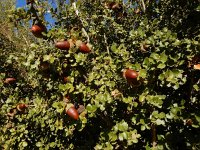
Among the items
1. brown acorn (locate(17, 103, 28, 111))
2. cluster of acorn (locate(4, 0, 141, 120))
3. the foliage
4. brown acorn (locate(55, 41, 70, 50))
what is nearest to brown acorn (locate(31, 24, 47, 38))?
cluster of acorn (locate(4, 0, 141, 120))

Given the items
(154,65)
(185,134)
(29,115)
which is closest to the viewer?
(154,65)

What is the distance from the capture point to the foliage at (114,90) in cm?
345

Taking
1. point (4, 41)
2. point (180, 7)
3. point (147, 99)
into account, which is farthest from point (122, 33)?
point (4, 41)

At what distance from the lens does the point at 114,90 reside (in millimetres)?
3729

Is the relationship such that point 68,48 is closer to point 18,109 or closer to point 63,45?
point 63,45

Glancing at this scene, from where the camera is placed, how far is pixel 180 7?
16.8ft

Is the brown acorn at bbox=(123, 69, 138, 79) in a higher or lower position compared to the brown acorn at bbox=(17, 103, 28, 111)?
lower

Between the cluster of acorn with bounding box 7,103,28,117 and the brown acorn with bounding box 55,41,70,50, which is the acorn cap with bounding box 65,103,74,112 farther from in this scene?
the cluster of acorn with bounding box 7,103,28,117

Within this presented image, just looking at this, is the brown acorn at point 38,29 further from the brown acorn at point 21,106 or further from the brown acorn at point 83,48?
the brown acorn at point 21,106

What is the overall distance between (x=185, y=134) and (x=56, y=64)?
1704 millimetres

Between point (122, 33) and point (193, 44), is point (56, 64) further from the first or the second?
point (122, 33)

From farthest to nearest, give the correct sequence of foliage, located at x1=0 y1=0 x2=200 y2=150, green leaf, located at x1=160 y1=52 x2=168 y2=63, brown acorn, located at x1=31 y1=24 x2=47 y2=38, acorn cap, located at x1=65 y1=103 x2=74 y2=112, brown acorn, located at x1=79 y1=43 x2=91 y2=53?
1. brown acorn, located at x1=31 y1=24 x2=47 y2=38
2. brown acorn, located at x1=79 y1=43 x2=91 y2=53
3. acorn cap, located at x1=65 y1=103 x2=74 y2=112
4. foliage, located at x1=0 y1=0 x2=200 y2=150
5. green leaf, located at x1=160 y1=52 x2=168 y2=63

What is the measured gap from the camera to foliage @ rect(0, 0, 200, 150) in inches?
136

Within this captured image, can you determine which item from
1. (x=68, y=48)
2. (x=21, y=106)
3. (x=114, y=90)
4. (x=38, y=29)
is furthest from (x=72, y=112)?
(x=21, y=106)
